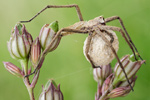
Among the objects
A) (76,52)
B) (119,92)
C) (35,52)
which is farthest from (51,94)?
(76,52)

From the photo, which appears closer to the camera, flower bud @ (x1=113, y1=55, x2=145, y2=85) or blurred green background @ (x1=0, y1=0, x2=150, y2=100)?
flower bud @ (x1=113, y1=55, x2=145, y2=85)

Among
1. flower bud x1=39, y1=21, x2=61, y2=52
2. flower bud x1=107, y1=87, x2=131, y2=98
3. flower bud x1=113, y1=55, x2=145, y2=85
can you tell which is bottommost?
flower bud x1=107, y1=87, x2=131, y2=98

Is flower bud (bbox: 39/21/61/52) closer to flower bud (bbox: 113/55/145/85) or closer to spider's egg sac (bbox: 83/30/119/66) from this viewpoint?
spider's egg sac (bbox: 83/30/119/66)

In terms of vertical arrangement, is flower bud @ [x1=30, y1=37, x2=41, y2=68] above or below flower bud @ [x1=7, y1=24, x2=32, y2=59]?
below

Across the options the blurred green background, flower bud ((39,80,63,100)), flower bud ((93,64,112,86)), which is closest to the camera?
flower bud ((39,80,63,100))

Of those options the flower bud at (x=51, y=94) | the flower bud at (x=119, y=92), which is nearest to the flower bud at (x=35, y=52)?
the flower bud at (x=51, y=94)

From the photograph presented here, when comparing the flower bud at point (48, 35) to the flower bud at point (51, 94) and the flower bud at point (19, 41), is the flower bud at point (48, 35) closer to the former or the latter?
the flower bud at point (19, 41)

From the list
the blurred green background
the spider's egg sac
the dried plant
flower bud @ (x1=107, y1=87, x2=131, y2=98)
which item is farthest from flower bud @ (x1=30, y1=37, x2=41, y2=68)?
the blurred green background
